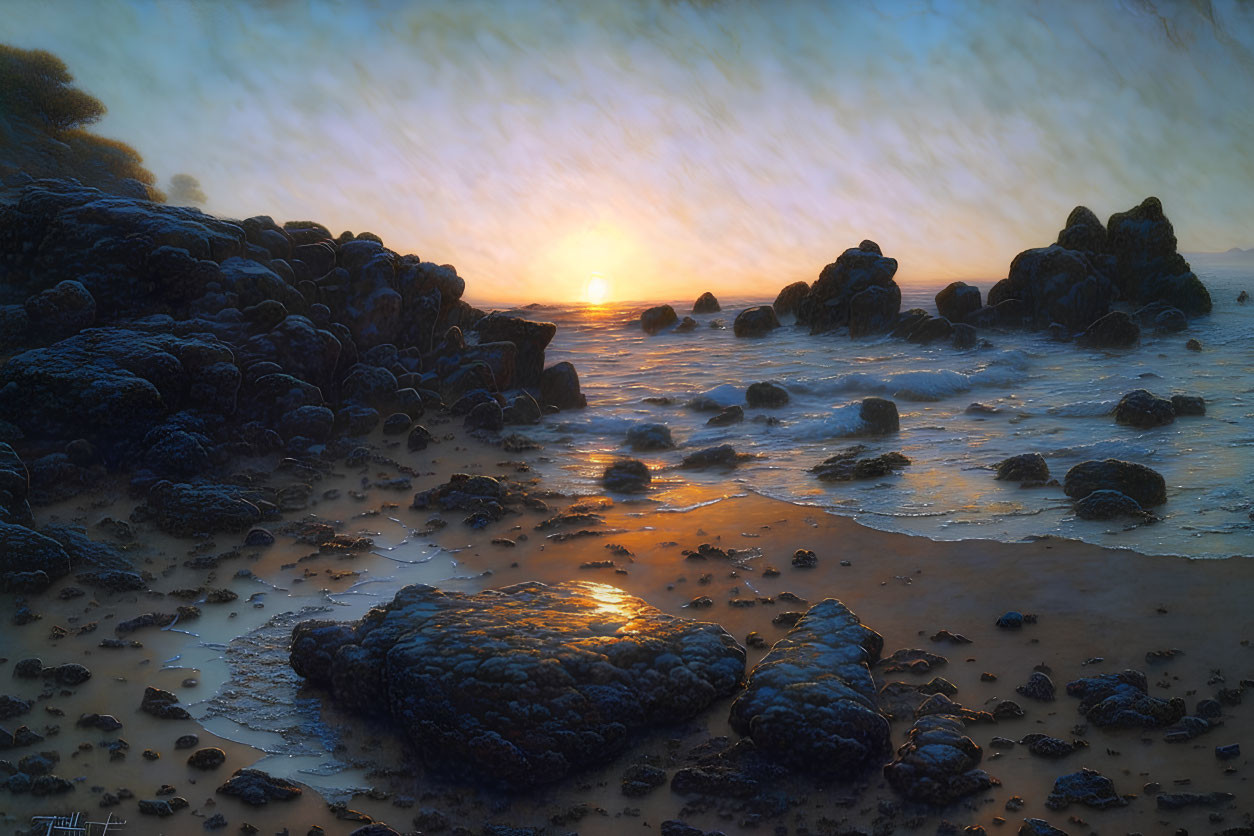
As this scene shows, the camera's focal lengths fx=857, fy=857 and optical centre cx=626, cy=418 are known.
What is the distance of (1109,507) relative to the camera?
7.41 meters

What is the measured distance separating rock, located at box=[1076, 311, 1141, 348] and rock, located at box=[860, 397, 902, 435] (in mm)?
8114

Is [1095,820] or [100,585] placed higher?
[100,585]

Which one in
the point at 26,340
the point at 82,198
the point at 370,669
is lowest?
the point at 370,669

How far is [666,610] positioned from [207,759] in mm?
3169

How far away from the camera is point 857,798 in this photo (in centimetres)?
432

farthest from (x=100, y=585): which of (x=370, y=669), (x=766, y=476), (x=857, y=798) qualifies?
(x=766, y=476)

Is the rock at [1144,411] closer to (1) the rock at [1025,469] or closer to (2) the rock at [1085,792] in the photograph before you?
(1) the rock at [1025,469]

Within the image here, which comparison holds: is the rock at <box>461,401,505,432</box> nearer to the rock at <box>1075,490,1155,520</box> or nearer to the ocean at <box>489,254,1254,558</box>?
the ocean at <box>489,254,1254,558</box>

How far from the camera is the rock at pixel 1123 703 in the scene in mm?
4574

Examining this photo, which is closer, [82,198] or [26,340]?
[26,340]

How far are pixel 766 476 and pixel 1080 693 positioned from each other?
517 centimetres

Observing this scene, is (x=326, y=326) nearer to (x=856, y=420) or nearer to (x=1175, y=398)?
(x=856, y=420)
